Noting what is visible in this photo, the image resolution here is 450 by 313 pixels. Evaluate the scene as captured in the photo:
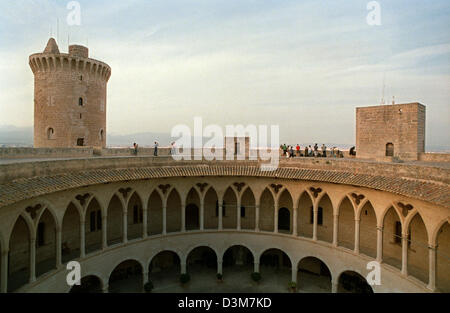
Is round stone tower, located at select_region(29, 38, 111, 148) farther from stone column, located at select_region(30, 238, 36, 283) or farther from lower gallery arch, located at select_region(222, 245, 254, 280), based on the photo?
lower gallery arch, located at select_region(222, 245, 254, 280)

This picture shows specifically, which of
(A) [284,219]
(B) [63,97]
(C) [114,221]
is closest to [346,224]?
(A) [284,219]

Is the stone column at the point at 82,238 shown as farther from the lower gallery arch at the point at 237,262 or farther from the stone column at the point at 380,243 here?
the stone column at the point at 380,243

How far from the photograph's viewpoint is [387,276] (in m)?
16.9

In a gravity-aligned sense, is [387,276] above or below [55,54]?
below

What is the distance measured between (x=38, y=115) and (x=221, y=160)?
19.3m

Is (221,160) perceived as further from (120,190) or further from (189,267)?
(189,267)

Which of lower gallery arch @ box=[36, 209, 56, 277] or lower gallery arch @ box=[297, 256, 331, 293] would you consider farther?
lower gallery arch @ box=[297, 256, 331, 293]

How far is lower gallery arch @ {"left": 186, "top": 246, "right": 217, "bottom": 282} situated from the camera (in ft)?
77.3

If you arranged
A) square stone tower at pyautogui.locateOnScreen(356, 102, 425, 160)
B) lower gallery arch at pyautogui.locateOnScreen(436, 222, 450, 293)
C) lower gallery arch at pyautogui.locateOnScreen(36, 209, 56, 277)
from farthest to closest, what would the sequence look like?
square stone tower at pyautogui.locateOnScreen(356, 102, 425, 160) < lower gallery arch at pyautogui.locateOnScreen(36, 209, 56, 277) < lower gallery arch at pyautogui.locateOnScreen(436, 222, 450, 293)

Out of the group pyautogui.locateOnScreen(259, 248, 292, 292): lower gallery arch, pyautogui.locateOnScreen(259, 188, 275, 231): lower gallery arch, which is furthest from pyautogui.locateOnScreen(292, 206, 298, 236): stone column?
pyautogui.locateOnScreen(259, 248, 292, 292): lower gallery arch

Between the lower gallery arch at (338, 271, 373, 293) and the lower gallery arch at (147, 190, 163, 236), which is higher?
the lower gallery arch at (147, 190, 163, 236)

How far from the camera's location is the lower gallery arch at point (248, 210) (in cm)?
2495

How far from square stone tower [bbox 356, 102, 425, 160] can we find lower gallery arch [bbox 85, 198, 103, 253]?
21.7 metres
